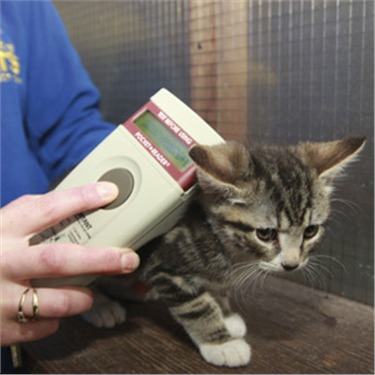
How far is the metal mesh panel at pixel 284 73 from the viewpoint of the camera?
0.92 metres

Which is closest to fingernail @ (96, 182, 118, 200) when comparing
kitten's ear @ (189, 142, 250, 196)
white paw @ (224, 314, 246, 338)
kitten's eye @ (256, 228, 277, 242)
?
kitten's ear @ (189, 142, 250, 196)

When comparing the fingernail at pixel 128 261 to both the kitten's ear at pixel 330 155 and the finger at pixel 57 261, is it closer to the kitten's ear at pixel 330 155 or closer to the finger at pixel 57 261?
the finger at pixel 57 261

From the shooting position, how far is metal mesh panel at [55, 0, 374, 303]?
3.02 feet

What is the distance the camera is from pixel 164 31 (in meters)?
1.21


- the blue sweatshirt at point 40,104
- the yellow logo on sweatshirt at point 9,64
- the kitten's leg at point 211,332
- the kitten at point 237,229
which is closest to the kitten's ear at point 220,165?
the kitten at point 237,229

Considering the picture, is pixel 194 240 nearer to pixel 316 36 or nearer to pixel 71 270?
pixel 71 270

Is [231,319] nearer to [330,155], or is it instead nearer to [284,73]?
[330,155]

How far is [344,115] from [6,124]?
27.7 inches

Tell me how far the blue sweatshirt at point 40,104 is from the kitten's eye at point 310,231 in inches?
18.9

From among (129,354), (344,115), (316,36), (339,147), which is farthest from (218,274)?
(316,36)

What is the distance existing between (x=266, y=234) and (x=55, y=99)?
0.59m

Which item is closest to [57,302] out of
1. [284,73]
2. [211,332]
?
[211,332]

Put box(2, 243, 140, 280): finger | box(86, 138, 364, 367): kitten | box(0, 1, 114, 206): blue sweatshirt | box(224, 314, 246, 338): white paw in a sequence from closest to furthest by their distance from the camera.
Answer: box(2, 243, 140, 280): finger
box(86, 138, 364, 367): kitten
box(224, 314, 246, 338): white paw
box(0, 1, 114, 206): blue sweatshirt

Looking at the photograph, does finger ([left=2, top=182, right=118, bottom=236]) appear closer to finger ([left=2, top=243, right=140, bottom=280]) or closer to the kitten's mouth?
finger ([left=2, top=243, right=140, bottom=280])
